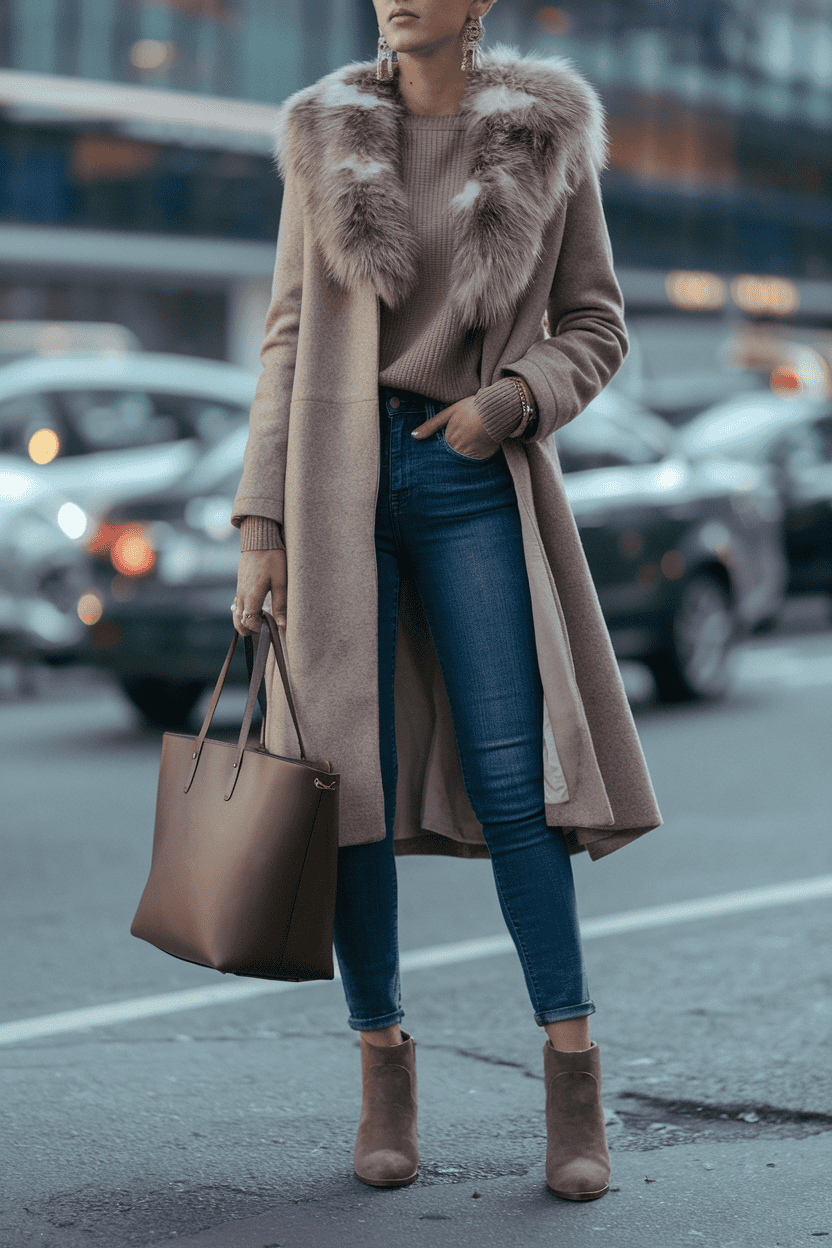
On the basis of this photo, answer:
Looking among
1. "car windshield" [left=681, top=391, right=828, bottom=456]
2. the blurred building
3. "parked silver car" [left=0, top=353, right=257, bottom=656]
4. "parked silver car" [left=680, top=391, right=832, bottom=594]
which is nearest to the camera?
"parked silver car" [left=0, top=353, right=257, bottom=656]

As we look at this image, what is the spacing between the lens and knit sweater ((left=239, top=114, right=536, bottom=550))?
9.87ft

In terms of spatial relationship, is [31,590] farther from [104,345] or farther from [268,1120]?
[104,345]

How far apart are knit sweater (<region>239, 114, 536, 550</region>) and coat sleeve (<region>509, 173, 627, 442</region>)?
0.10 meters

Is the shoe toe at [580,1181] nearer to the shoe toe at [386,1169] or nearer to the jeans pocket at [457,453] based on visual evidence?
the shoe toe at [386,1169]

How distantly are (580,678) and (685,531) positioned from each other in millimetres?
6751

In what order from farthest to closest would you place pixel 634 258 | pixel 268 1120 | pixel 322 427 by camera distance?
pixel 634 258 → pixel 268 1120 → pixel 322 427

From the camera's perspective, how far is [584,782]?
3.00m

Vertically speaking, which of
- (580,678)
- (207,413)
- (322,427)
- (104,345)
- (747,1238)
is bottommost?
(747,1238)

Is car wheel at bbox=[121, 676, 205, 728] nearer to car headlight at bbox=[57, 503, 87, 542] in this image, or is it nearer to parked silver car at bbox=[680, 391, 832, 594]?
car headlight at bbox=[57, 503, 87, 542]

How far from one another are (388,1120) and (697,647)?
22.9 feet

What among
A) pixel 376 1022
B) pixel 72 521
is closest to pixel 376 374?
pixel 376 1022

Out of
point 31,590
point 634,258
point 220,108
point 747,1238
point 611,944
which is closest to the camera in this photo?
point 747,1238

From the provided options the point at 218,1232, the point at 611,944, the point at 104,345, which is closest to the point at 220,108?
the point at 104,345

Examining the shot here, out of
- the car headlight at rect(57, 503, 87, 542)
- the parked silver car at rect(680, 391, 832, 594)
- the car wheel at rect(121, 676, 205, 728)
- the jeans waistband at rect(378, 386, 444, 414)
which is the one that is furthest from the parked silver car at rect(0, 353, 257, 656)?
the jeans waistband at rect(378, 386, 444, 414)
